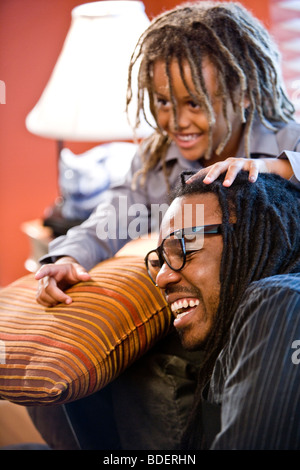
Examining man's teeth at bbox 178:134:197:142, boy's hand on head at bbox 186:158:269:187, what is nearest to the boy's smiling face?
man's teeth at bbox 178:134:197:142

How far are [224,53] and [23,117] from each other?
1.53 metres

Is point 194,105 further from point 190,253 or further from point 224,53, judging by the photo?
point 190,253

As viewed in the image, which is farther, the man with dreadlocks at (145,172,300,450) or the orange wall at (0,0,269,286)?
the orange wall at (0,0,269,286)

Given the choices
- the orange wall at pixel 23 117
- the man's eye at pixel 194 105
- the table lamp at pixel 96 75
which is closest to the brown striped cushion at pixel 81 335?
the man's eye at pixel 194 105

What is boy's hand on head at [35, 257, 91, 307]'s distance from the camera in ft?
3.39

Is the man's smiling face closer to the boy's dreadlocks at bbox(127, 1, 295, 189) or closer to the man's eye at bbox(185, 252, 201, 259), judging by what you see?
the man's eye at bbox(185, 252, 201, 259)

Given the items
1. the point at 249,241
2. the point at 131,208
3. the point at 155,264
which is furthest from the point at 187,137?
the point at 249,241

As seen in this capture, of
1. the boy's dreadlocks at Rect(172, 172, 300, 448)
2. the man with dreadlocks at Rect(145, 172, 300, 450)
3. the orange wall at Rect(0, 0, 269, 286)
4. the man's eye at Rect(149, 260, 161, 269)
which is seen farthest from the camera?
the orange wall at Rect(0, 0, 269, 286)

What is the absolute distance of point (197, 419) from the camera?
2.97 ft

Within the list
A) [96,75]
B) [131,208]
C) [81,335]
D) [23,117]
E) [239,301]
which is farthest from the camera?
[23,117]

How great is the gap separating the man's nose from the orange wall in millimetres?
1243

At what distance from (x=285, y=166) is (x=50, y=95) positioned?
0.99m

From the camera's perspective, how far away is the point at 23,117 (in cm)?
253

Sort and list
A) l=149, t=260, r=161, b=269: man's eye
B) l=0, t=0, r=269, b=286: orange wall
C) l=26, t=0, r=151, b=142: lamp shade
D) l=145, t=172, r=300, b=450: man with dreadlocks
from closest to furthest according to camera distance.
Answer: l=145, t=172, r=300, b=450: man with dreadlocks
l=149, t=260, r=161, b=269: man's eye
l=26, t=0, r=151, b=142: lamp shade
l=0, t=0, r=269, b=286: orange wall
